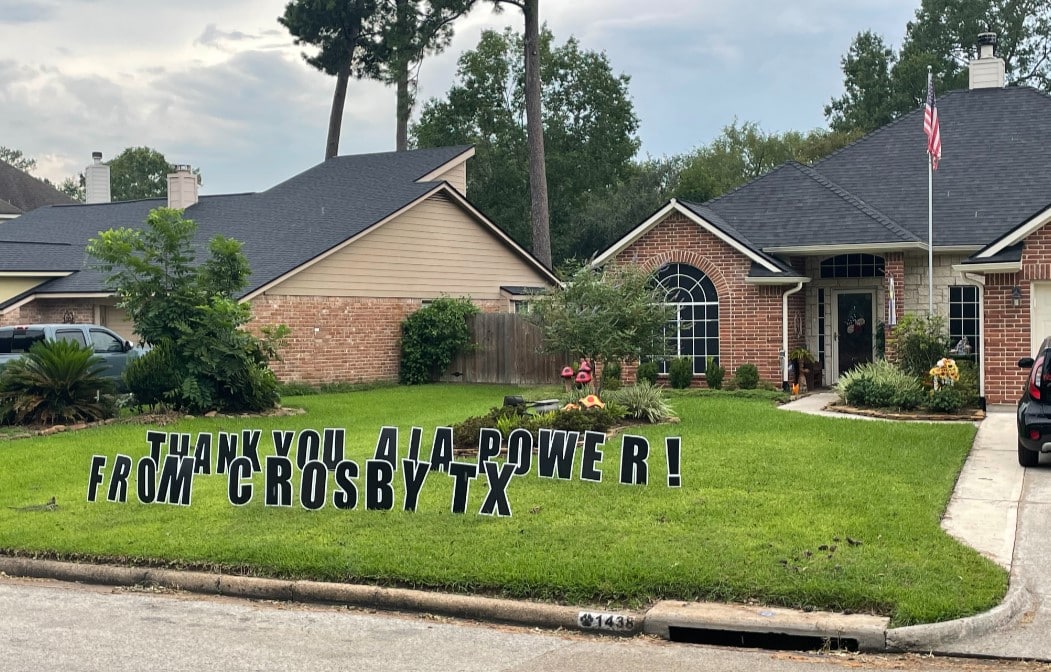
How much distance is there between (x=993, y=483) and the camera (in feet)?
43.0

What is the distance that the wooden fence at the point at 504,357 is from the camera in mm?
29531

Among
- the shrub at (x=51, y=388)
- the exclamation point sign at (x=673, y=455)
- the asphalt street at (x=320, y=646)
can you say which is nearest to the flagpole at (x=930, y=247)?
the exclamation point sign at (x=673, y=455)

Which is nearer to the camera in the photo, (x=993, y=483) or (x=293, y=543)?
(x=293, y=543)

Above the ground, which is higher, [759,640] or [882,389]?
[882,389]

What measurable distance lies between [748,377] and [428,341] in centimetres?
916

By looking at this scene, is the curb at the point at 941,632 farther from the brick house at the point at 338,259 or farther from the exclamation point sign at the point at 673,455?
the brick house at the point at 338,259

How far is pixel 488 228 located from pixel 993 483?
21.5 m

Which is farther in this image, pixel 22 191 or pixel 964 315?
pixel 22 191

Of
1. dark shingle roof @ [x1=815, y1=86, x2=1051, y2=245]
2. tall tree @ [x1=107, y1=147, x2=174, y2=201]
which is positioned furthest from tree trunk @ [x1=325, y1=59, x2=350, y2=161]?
tall tree @ [x1=107, y1=147, x2=174, y2=201]

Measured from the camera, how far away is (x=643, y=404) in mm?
17812

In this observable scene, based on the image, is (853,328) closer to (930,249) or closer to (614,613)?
(930,249)

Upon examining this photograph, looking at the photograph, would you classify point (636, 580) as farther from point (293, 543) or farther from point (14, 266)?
point (14, 266)

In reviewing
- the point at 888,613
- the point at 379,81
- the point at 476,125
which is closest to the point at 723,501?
the point at 888,613

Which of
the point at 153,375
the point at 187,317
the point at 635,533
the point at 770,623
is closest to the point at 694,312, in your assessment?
the point at 187,317
